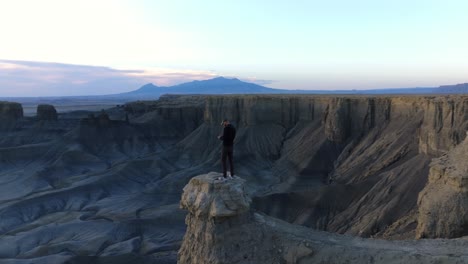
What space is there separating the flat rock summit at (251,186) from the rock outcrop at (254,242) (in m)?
0.03

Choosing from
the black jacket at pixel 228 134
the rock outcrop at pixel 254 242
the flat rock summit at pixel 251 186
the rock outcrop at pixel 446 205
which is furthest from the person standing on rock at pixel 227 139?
the rock outcrop at pixel 446 205

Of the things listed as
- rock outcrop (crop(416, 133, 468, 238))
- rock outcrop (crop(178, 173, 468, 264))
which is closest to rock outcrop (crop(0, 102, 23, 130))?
rock outcrop (crop(178, 173, 468, 264))

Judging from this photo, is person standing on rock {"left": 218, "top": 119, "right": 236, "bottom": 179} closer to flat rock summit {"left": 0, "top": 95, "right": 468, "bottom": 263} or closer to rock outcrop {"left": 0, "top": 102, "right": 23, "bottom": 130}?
flat rock summit {"left": 0, "top": 95, "right": 468, "bottom": 263}

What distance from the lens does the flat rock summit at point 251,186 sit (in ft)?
34.9

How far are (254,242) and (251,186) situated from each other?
33093 millimetres

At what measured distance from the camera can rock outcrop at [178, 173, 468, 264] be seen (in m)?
9.97

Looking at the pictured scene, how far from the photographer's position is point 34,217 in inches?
1524

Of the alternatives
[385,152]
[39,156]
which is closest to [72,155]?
[39,156]

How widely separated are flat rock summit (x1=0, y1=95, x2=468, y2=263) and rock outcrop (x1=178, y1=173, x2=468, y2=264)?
0.10ft

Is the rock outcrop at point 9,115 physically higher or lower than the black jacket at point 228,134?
lower

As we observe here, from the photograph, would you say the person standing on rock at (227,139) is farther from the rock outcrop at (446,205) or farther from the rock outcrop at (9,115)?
the rock outcrop at (9,115)

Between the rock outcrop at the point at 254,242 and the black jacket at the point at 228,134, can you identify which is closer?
the rock outcrop at the point at 254,242

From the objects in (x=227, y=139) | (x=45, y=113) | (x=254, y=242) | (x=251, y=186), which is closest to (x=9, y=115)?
(x=45, y=113)

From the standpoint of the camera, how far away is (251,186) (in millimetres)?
43375
